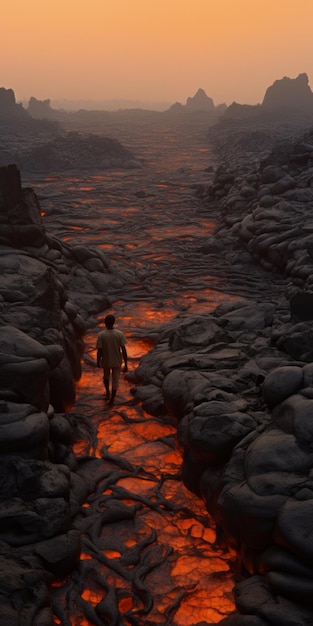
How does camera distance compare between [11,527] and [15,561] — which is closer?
[15,561]

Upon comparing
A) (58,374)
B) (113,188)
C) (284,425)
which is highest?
(284,425)

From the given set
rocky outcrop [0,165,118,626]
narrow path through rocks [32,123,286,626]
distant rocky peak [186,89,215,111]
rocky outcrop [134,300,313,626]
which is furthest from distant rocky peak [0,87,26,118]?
rocky outcrop [134,300,313,626]

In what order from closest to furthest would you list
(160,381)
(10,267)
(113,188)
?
(160,381)
(10,267)
(113,188)

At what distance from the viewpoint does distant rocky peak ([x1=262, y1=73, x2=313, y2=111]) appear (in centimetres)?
8906

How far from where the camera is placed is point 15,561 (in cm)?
592

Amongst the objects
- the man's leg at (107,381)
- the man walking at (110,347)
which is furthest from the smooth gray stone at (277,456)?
the man's leg at (107,381)

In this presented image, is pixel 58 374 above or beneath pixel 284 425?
beneath

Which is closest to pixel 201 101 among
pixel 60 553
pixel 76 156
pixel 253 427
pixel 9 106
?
pixel 9 106

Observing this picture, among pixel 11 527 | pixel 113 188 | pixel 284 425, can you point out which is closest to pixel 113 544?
pixel 11 527

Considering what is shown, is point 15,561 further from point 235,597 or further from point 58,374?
point 58,374

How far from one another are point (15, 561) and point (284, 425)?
380 cm

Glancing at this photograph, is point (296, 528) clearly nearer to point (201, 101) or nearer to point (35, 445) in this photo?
point (35, 445)

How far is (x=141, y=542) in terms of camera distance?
23.3ft

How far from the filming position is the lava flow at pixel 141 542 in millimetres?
6074
